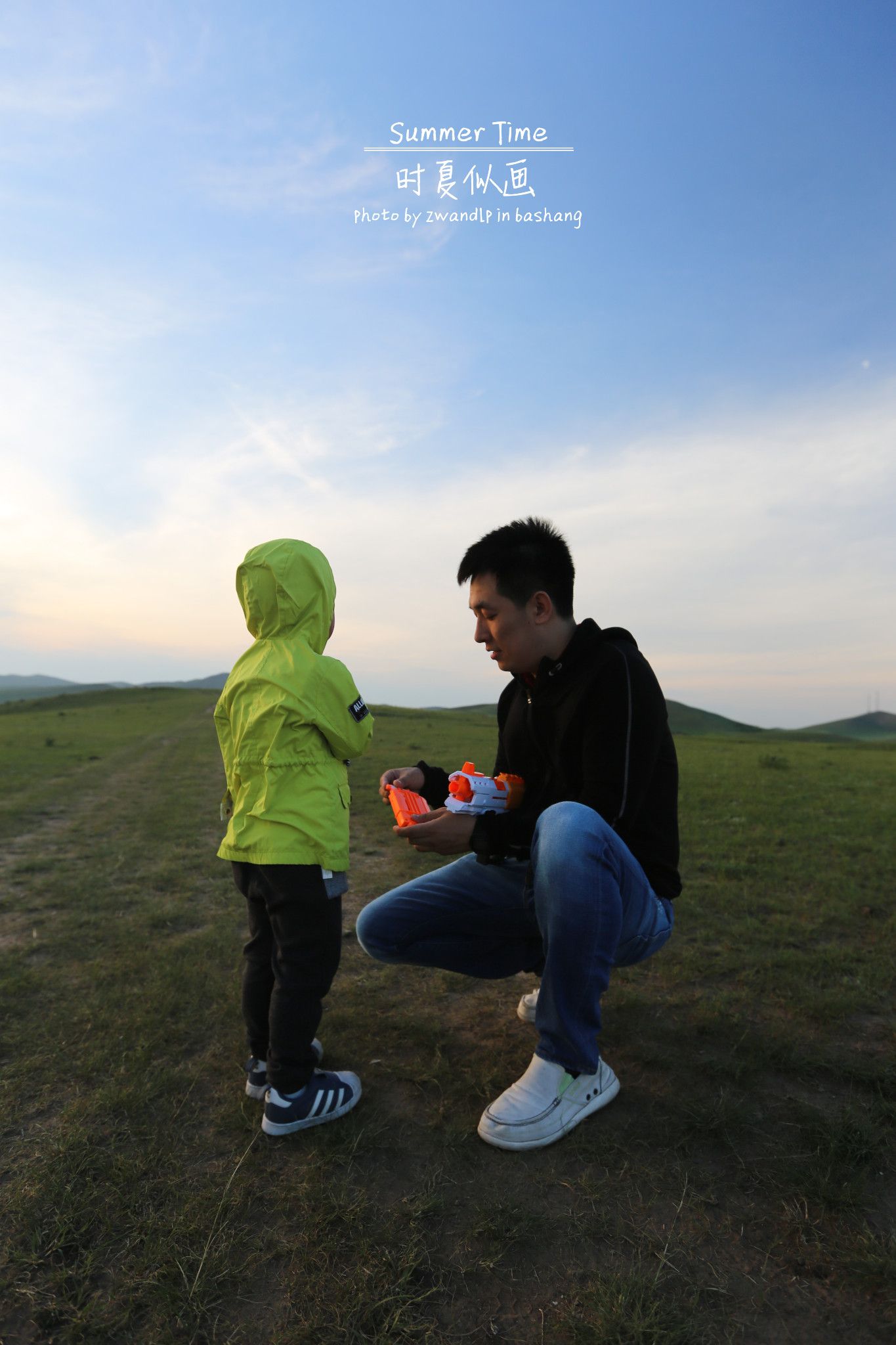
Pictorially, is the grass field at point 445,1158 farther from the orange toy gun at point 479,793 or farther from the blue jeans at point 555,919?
the orange toy gun at point 479,793

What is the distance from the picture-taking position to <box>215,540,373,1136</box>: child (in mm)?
2775

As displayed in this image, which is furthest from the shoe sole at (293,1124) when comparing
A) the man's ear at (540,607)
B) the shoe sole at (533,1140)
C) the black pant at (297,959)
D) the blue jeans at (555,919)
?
the man's ear at (540,607)

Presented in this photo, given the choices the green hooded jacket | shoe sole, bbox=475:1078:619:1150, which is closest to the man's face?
the green hooded jacket

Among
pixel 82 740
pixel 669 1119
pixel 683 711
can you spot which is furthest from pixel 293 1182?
pixel 683 711

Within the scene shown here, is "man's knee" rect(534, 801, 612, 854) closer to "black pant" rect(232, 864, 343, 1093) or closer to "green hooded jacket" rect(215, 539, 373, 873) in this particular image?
"green hooded jacket" rect(215, 539, 373, 873)

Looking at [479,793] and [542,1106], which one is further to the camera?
[479,793]

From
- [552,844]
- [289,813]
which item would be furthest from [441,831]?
[289,813]

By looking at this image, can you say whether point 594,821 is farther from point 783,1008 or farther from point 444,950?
point 783,1008

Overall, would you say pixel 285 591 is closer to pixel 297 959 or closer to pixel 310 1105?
pixel 297 959

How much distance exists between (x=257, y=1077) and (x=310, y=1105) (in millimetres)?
358

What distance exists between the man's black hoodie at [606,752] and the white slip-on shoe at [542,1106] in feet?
2.62

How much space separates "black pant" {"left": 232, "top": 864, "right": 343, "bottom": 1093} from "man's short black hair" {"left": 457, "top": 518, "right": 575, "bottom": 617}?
1.46m

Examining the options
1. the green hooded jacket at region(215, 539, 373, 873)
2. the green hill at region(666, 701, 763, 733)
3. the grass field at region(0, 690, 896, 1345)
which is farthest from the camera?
the green hill at region(666, 701, 763, 733)

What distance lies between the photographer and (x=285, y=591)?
3.08 metres
